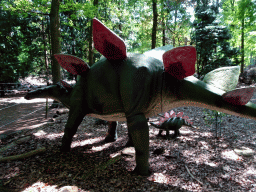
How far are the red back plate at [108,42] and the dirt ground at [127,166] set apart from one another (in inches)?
63.3

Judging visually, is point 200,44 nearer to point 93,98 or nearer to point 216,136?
point 216,136

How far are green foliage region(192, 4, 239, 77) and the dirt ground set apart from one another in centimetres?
603

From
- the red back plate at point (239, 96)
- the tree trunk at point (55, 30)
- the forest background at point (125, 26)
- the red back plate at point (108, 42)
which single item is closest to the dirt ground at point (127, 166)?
the red back plate at point (239, 96)

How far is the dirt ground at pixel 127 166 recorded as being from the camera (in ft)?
6.86

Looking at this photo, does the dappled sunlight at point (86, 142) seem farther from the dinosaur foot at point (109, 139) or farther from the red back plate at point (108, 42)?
the red back plate at point (108, 42)

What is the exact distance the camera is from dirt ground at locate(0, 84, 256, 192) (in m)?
2.09

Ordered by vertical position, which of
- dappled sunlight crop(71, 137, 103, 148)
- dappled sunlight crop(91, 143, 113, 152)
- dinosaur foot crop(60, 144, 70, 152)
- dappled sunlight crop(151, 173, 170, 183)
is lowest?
dappled sunlight crop(151, 173, 170, 183)

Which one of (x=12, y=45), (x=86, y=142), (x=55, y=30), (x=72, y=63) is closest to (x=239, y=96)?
(x=72, y=63)

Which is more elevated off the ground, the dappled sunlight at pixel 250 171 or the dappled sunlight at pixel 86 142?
the dappled sunlight at pixel 86 142

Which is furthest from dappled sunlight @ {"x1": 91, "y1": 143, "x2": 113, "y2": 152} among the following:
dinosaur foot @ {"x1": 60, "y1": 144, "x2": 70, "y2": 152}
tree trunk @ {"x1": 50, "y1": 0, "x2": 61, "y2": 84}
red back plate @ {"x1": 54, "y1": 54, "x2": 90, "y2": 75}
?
tree trunk @ {"x1": 50, "y1": 0, "x2": 61, "y2": 84}

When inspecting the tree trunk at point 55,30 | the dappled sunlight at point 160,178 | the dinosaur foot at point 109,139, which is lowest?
the dappled sunlight at point 160,178

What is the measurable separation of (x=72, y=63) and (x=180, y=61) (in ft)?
4.89

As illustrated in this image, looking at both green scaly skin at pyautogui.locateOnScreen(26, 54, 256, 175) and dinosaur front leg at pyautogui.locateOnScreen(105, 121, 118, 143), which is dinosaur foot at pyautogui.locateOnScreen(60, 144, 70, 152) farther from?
dinosaur front leg at pyautogui.locateOnScreen(105, 121, 118, 143)

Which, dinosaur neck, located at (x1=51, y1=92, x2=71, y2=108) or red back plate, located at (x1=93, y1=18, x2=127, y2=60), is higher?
red back plate, located at (x1=93, y1=18, x2=127, y2=60)
